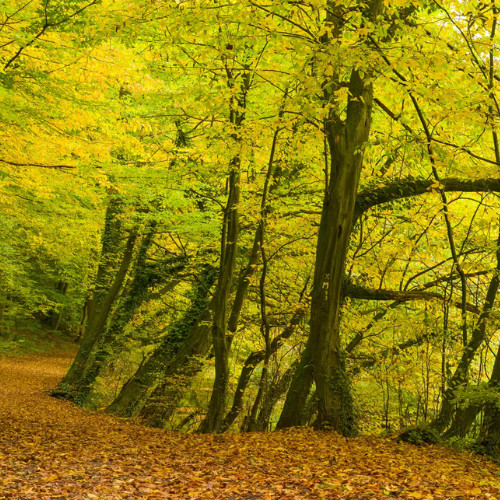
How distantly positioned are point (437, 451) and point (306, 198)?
6118mm

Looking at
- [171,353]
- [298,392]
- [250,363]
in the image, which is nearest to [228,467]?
[298,392]

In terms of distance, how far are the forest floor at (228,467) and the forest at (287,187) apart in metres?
0.95

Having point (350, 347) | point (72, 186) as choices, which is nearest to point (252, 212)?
point (350, 347)

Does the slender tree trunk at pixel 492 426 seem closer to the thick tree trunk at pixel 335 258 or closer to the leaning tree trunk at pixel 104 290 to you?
the thick tree trunk at pixel 335 258

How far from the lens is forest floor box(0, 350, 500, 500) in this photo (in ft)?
17.4

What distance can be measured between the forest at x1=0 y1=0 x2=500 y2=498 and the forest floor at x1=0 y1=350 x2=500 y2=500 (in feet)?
3.11

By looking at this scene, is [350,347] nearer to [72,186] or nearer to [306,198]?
[306,198]

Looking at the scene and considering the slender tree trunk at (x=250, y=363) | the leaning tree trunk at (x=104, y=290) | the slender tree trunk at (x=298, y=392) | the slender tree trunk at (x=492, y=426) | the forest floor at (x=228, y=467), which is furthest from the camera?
the leaning tree trunk at (x=104, y=290)

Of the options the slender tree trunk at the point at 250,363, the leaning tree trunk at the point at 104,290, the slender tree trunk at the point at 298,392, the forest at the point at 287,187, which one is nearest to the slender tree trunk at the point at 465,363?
the forest at the point at 287,187

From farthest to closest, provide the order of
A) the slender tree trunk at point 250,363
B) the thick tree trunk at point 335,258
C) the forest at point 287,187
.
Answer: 1. the slender tree trunk at point 250,363
2. the thick tree trunk at point 335,258
3. the forest at point 287,187

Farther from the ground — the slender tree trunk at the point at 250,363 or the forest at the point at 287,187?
the forest at the point at 287,187

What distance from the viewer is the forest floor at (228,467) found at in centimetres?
529

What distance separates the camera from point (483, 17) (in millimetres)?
6734

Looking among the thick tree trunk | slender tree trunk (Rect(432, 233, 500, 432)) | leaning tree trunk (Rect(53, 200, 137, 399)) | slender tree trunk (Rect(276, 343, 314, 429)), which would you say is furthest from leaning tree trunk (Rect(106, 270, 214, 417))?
slender tree trunk (Rect(432, 233, 500, 432))
